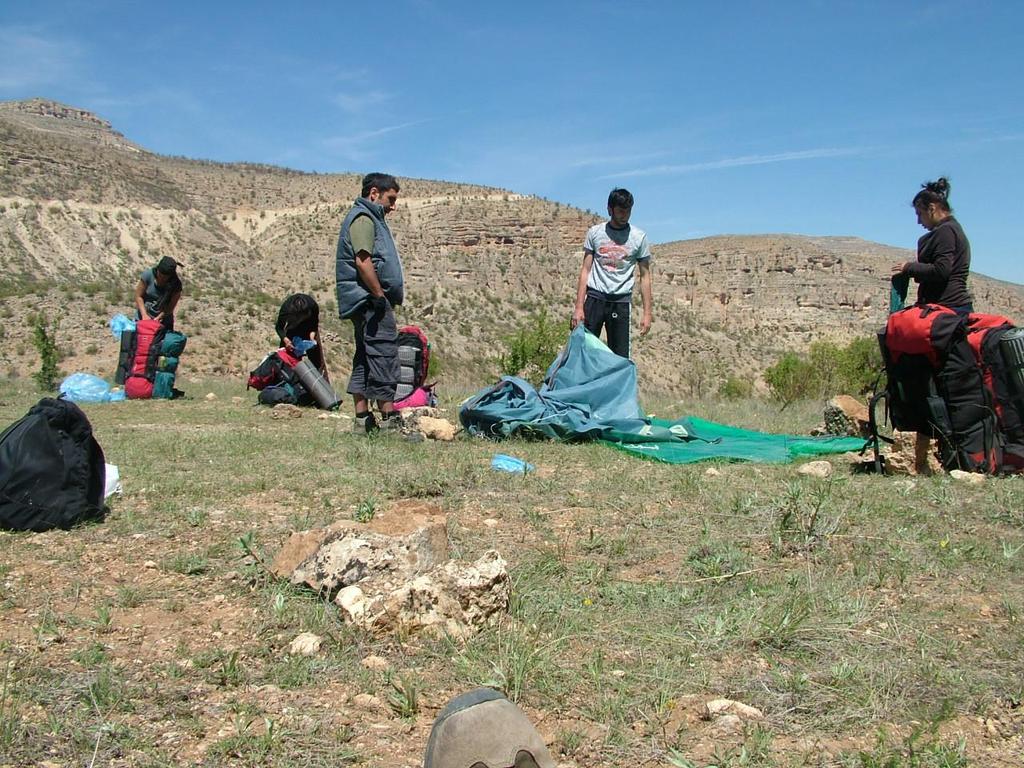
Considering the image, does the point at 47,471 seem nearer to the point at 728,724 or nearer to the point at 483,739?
the point at 483,739

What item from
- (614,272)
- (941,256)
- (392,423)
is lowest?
(392,423)

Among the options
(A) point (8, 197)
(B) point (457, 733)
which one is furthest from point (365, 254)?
(A) point (8, 197)

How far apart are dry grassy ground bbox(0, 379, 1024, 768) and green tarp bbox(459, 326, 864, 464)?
161 cm

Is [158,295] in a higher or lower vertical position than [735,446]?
higher

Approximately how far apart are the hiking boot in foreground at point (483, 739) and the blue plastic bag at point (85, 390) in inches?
348

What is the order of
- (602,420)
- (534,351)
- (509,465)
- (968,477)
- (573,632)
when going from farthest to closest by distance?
(534,351)
(602,420)
(509,465)
(968,477)
(573,632)

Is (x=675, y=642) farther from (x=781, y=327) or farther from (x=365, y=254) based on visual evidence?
(x=781, y=327)

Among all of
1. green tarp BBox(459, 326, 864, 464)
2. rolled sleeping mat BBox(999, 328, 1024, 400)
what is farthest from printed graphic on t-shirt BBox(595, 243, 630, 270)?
rolled sleeping mat BBox(999, 328, 1024, 400)

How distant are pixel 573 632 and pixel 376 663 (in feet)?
2.03

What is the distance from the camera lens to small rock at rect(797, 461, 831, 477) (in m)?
5.05

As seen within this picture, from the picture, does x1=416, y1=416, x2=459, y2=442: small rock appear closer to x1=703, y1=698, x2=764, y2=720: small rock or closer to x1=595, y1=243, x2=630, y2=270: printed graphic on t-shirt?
x1=595, y1=243, x2=630, y2=270: printed graphic on t-shirt

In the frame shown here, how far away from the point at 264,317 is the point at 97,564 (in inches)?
861

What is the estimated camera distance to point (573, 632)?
2584 mm

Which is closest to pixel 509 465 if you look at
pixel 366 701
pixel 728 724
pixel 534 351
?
pixel 366 701
